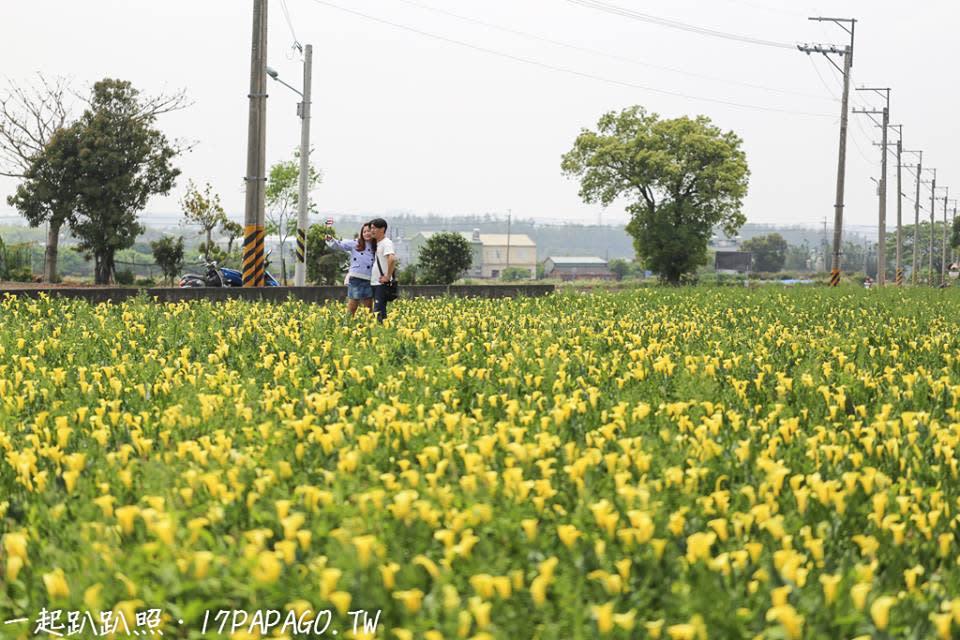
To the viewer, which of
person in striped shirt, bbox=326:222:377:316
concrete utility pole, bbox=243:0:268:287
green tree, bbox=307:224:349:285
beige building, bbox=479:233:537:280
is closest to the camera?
person in striped shirt, bbox=326:222:377:316

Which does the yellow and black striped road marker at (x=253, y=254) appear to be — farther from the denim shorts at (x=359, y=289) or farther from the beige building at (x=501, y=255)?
the beige building at (x=501, y=255)

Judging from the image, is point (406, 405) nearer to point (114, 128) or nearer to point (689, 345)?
point (689, 345)

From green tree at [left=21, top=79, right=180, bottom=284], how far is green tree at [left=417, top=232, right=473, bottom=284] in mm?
12599

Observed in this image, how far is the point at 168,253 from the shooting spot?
35.2 metres

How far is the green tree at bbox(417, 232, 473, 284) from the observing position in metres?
42.0

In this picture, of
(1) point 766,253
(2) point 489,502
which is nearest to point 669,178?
(2) point 489,502

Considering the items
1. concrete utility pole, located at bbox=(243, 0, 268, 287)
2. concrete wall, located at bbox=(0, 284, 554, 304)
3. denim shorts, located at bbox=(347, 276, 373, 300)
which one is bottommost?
concrete wall, located at bbox=(0, 284, 554, 304)

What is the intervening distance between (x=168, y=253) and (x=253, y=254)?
15.6 m

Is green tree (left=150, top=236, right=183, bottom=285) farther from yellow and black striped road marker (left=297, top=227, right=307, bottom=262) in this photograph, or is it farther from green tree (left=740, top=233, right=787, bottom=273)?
green tree (left=740, top=233, right=787, bottom=273)

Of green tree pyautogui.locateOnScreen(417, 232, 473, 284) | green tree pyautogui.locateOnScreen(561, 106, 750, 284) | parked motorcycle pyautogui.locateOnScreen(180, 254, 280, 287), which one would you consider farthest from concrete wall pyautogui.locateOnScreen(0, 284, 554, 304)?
green tree pyautogui.locateOnScreen(561, 106, 750, 284)

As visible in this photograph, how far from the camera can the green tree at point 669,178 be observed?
182ft

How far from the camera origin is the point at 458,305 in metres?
16.3

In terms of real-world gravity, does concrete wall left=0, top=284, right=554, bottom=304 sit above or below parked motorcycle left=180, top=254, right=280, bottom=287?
below

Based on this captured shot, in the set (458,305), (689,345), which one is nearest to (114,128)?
(458,305)
